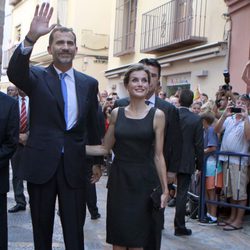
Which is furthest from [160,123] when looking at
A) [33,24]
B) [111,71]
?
[111,71]

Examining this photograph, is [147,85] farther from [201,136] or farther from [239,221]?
[239,221]

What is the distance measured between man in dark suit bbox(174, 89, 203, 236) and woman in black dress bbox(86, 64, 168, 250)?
2402 mm

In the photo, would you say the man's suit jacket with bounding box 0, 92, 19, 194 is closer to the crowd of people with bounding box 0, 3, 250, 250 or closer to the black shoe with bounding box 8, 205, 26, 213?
the crowd of people with bounding box 0, 3, 250, 250

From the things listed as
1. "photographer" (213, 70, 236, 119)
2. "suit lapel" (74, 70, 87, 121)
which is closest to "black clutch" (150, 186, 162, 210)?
"suit lapel" (74, 70, 87, 121)

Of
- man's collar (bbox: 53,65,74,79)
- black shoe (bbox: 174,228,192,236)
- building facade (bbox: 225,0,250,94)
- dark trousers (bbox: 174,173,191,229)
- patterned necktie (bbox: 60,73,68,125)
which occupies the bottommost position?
black shoe (bbox: 174,228,192,236)

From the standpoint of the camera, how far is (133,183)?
4.32 m

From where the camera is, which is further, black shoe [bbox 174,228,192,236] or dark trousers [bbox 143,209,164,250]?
black shoe [bbox 174,228,192,236]

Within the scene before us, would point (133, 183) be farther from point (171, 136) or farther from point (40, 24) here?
point (40, 24)

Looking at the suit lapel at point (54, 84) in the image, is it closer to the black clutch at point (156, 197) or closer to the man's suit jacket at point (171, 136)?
the black clutch at point (156, 197)

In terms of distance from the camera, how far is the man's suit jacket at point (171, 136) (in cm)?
537

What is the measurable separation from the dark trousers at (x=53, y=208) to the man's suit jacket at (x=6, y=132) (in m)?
0.43

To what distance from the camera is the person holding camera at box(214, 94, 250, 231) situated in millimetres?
7270

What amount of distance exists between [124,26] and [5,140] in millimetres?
14241

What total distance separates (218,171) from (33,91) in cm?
417
